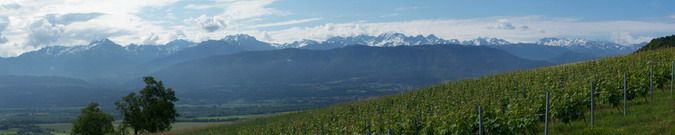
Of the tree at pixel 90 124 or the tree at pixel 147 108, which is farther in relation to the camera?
the tree at pixel 147 108

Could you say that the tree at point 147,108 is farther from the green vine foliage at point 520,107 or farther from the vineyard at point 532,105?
the green vine foliage at point 520,107

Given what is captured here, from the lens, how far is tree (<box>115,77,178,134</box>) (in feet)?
205

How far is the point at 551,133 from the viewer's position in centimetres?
2275

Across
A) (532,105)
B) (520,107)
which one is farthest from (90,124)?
(520,107)

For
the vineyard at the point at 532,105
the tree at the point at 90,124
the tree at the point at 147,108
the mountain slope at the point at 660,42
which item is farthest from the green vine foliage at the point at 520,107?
the tree at the point at 90,124

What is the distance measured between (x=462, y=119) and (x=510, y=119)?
1.63m

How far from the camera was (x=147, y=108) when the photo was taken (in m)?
62.8

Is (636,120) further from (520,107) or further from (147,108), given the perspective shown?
(147,108)

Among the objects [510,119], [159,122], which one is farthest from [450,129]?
[159,122]

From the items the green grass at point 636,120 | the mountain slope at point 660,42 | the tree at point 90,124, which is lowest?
the tree at point 90,124

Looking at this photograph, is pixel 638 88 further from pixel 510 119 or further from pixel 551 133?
pixel 510 119

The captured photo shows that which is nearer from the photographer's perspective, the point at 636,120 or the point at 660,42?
the point at 636,120

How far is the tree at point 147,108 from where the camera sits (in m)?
62.3

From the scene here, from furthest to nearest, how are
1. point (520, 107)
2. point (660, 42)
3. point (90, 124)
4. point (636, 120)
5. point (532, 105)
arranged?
point (660, 42), point (90, 124), point (532, 105), point (636, 120), point (520, 107)
